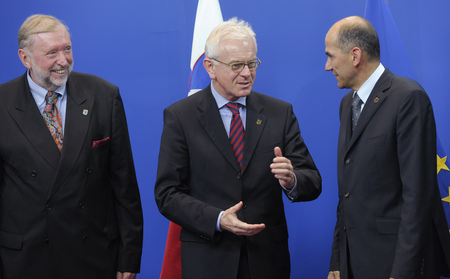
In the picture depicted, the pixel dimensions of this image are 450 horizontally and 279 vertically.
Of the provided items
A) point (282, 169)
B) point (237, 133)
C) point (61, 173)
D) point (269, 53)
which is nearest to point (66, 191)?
point (61, 173)

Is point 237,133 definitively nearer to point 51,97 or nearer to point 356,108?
point 356,108

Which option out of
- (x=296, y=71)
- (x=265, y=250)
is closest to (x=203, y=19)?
(x=296, y=71)

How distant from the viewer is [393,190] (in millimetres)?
2250

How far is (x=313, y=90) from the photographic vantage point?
13.5ft

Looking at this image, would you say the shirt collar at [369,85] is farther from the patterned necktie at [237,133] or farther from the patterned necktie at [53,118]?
the patterned necktie at [53,118]

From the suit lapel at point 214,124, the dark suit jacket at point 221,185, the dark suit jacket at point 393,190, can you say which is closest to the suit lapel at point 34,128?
the dark suit jacket at point 221,185

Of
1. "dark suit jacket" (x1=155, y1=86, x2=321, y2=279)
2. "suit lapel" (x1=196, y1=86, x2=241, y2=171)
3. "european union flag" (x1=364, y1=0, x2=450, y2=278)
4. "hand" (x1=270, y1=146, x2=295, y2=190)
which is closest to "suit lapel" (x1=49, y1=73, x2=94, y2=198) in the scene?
"dark suit jacket" (x1=155, y1=86, x2=321, y2=279)

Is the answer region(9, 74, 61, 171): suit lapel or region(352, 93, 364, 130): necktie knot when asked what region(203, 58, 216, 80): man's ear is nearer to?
region(352, 93, 364, 130): necktie knot

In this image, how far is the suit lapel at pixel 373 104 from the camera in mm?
2324

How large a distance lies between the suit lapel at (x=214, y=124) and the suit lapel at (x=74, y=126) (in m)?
0.48

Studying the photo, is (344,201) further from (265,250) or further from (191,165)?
(191,165)

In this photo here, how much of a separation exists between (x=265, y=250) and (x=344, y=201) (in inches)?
15.9

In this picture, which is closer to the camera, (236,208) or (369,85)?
(236,208)

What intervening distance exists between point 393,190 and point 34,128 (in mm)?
1493
